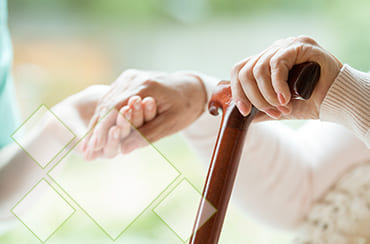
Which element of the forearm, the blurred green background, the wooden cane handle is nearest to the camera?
the wooden cane handle

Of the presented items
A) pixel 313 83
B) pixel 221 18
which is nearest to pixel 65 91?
pixel 221 18

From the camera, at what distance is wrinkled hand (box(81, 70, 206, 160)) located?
551 mm

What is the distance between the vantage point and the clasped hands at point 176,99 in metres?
0.42

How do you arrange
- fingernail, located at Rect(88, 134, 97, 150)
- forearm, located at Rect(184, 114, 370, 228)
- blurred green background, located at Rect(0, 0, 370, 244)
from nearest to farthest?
1. fingernail, located at Rect(88, 134, 97, 150)
2. forearm, located at Rect(184, 114, 370, 228)
3. blurred green background, located at Rect(0, 0, 370, 244)

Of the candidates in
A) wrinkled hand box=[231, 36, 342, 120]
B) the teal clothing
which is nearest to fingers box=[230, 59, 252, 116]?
wrinkled hand box=[231, 36, 342, 120]

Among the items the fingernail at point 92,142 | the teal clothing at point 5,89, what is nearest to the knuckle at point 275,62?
the fingernail at point 92,142
